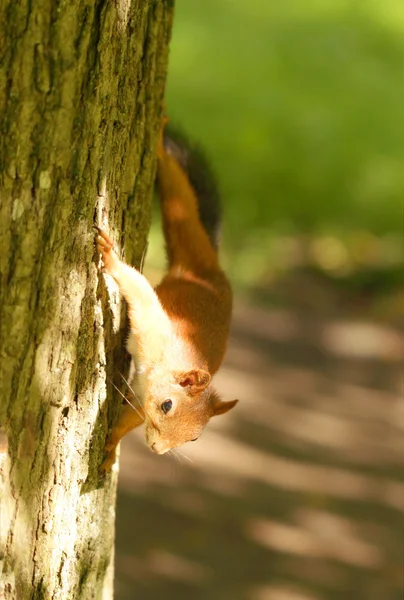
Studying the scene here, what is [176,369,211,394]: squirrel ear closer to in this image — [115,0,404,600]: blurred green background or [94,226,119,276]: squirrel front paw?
[115,0,404,600]: blurred green background

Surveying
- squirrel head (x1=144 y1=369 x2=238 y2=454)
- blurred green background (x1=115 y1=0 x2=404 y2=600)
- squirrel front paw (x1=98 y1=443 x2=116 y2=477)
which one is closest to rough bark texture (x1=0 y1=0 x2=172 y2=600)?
squirrel front paw (x1=98 y1=443 x2=116 y2=477)

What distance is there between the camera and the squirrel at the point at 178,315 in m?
2.27

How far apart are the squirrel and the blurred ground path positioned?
1479 millimetres

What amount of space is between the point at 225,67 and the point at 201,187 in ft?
16.0

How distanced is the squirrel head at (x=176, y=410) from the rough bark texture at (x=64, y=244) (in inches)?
10.2

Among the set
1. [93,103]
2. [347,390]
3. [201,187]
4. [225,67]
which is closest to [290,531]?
[347,390]

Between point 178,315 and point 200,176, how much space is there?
63 centimetres

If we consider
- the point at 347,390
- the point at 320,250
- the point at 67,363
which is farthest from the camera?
the point at 320,250

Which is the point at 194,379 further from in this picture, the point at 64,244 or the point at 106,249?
the point at 64,244

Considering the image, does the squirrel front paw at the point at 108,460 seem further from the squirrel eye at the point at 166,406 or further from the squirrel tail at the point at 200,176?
the squirrel tail at the point at 200,176

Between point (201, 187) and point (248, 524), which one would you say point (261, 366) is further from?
point (201, 187)

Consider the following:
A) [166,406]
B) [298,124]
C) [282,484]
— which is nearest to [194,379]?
[166,406]

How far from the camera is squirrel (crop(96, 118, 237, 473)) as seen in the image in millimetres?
2273

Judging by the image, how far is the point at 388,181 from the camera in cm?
687
